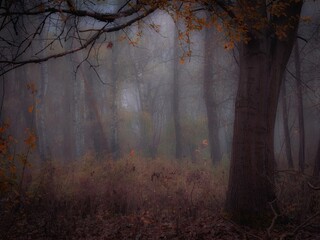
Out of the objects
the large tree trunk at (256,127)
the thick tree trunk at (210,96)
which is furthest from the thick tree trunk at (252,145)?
the thick tree trunk at (210,96)

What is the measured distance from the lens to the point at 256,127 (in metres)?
6.51

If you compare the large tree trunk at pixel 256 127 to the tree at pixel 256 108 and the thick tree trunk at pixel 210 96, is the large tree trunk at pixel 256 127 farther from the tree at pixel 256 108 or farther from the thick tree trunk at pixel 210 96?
the thick tree trunk at pixel 210 96

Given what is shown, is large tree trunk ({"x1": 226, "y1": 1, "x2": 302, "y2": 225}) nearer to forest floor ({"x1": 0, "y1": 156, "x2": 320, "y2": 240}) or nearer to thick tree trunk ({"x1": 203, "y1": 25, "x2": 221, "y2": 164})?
forest floor ({"x1": 0, "y1": 156, "x2": 320, "y2": 240})

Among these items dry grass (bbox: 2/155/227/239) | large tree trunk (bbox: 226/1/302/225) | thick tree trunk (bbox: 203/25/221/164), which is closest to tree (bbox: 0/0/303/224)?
large tree trunk (bbox: 226/1/302/225)

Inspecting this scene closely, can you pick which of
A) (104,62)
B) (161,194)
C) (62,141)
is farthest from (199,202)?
(62,141)

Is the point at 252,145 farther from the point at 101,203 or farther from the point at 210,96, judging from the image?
the point at 210,96

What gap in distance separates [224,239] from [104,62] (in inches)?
794

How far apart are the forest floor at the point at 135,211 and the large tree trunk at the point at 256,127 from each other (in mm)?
334

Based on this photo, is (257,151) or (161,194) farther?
(161,194)

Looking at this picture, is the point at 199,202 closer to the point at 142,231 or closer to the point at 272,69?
the point at 142,231

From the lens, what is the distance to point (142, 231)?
261 inches

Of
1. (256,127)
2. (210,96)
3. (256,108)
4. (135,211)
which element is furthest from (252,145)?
(210,96)

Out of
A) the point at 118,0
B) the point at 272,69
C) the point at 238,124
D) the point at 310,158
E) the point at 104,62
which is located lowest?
the point at 310,158

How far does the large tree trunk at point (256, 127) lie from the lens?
21.0 feet
